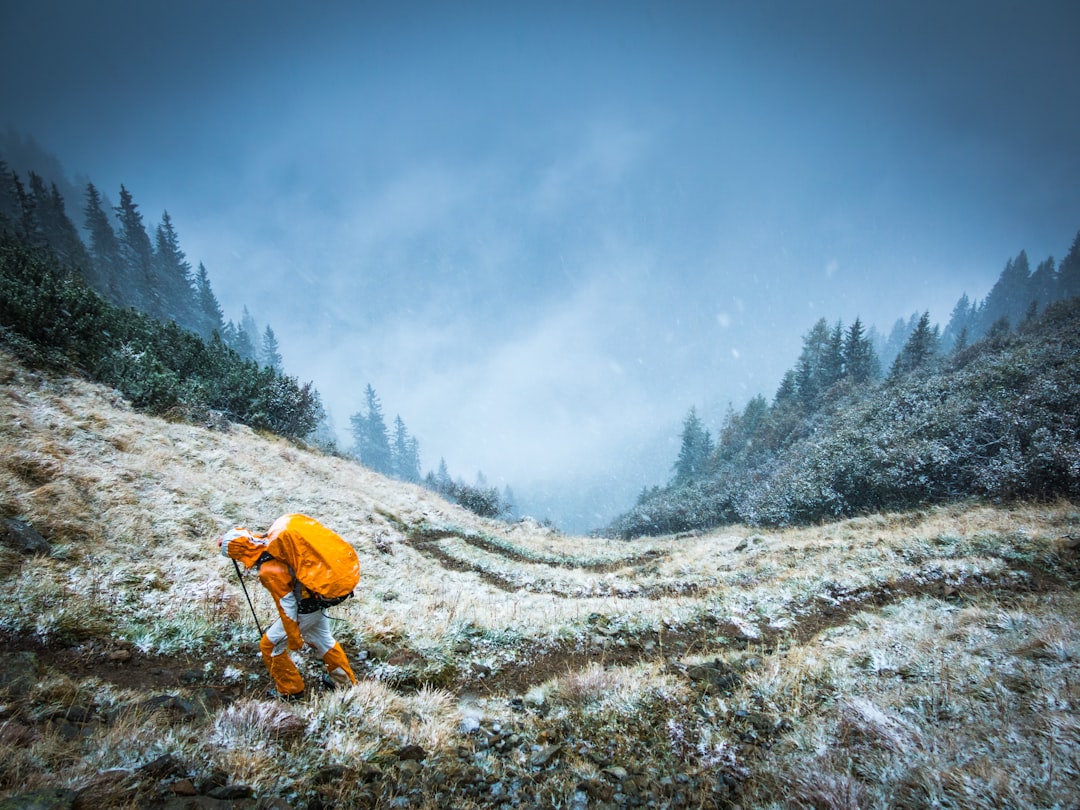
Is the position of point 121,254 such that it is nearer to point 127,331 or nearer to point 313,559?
point 127,331

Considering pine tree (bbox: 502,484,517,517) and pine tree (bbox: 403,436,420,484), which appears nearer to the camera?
pine tree (bbox: 502,484,517,517)

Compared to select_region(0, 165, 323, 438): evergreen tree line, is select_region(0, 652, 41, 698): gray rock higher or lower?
lower

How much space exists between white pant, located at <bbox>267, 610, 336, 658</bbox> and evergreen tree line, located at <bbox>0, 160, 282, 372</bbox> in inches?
1648

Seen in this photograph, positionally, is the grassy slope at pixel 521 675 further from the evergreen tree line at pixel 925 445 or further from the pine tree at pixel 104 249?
the pine tree at pixel 104 249

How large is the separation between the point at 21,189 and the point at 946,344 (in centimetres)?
16487

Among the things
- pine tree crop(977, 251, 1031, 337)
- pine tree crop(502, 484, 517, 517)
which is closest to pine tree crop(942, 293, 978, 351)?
pine tree crop(977, 251, 1031, 337)

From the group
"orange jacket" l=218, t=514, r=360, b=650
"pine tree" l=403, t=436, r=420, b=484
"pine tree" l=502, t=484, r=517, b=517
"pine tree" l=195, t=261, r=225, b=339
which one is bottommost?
"pine tree" l=502, t=484, r=517, b=517

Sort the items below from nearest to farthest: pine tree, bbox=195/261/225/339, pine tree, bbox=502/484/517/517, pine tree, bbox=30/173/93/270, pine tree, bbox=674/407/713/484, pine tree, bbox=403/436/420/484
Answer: pine tree, bbox=502/484/517/517, pine tree, bbox=30/173/93/270, pine tree, bbox=195/261/225/339, pine tree, bbox=674/407/713/484, pine tree, bbox=403/436/420/484

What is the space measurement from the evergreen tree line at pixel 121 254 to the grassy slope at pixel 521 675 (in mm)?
37020

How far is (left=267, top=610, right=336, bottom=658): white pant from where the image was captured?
5250 mm

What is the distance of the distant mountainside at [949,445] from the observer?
58.4 feet

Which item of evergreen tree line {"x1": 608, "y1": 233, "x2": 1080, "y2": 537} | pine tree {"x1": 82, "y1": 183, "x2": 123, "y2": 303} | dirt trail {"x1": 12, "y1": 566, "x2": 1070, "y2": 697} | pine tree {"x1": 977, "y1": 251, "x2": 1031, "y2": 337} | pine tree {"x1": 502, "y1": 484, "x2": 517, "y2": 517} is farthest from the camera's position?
pine tree {"x1": 977, "y1": 251, "x2": 1031, "y2": 337}

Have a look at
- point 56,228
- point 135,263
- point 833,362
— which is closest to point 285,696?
point 833,362

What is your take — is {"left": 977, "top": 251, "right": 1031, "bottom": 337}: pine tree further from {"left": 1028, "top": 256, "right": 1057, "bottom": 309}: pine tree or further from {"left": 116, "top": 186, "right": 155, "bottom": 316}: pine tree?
{"left": 116, "top": 186, "right": 155, "bottom": 316}: pine tree
